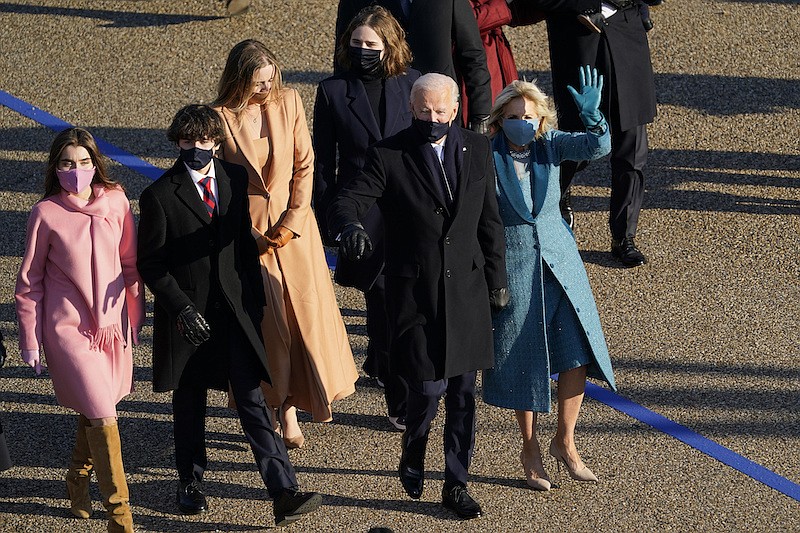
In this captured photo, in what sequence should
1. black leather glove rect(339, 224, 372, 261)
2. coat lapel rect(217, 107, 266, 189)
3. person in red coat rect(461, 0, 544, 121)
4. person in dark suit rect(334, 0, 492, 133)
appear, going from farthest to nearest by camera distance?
1. person in red coat rect(461, 0, 544, 121)
2. person in dark suit rect(334, 0, 492, 133)
3. coat lapel rect(217, 107, 266, 189)
4. black leather glove rect(339, 224, 372, 261)

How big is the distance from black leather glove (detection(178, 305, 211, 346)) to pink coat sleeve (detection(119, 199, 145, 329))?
29 centimetres

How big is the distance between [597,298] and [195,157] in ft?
9.25

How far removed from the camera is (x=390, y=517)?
5.54m

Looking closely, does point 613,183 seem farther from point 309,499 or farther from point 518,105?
point 309,499

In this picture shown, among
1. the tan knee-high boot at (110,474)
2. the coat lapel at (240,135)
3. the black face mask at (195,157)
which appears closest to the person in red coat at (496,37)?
the coat lapel at (240,135)

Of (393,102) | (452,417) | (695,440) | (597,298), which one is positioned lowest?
(695,440)

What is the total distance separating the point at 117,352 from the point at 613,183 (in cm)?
340

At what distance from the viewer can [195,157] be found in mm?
5242

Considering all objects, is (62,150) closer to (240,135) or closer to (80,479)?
(240,135)

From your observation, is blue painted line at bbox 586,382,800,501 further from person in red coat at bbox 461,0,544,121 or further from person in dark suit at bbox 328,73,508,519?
person in red coat at bbox 461,0,544,121

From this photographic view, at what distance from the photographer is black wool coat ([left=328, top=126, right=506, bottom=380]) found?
529cm

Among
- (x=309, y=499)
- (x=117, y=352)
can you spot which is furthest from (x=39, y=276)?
(x=309, y=499)

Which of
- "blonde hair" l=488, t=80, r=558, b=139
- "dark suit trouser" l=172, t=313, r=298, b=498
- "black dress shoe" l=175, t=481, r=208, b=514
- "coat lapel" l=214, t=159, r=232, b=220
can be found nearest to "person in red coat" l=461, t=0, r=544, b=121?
"blonde hair" l=488, t=80, r=558, b=139

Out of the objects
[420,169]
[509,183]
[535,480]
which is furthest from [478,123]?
[535,480]
